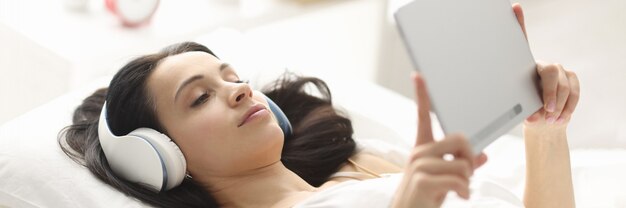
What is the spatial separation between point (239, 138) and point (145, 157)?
0.45 ft

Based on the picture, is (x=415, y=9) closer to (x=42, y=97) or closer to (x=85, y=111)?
(x=85, y=111)

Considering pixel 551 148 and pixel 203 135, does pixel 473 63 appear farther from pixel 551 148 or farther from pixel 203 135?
pixel 203 135

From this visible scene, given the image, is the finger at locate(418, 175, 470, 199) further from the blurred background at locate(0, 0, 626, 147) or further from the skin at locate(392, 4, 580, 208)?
the blurred background at locate(0, 0, 626, 147)

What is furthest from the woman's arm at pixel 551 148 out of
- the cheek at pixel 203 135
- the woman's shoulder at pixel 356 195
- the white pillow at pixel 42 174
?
the white pillow at pixel 42 174

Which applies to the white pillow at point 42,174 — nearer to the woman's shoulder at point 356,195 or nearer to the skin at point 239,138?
the skin at point 239,138

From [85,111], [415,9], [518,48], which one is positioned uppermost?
[415,9]

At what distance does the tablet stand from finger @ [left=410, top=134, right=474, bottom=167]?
0.17 ft

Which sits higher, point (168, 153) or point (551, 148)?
point (168, 153)

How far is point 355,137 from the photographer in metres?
1.83

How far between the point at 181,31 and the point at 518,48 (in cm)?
101

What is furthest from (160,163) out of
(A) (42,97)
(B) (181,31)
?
(B) (181,31)

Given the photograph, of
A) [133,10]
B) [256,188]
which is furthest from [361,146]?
[133,10]

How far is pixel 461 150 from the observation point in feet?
3.32

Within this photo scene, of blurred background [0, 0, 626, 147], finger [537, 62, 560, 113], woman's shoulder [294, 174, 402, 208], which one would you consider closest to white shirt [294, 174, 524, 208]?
woman's shoulder [294, 174, 402, 208]
